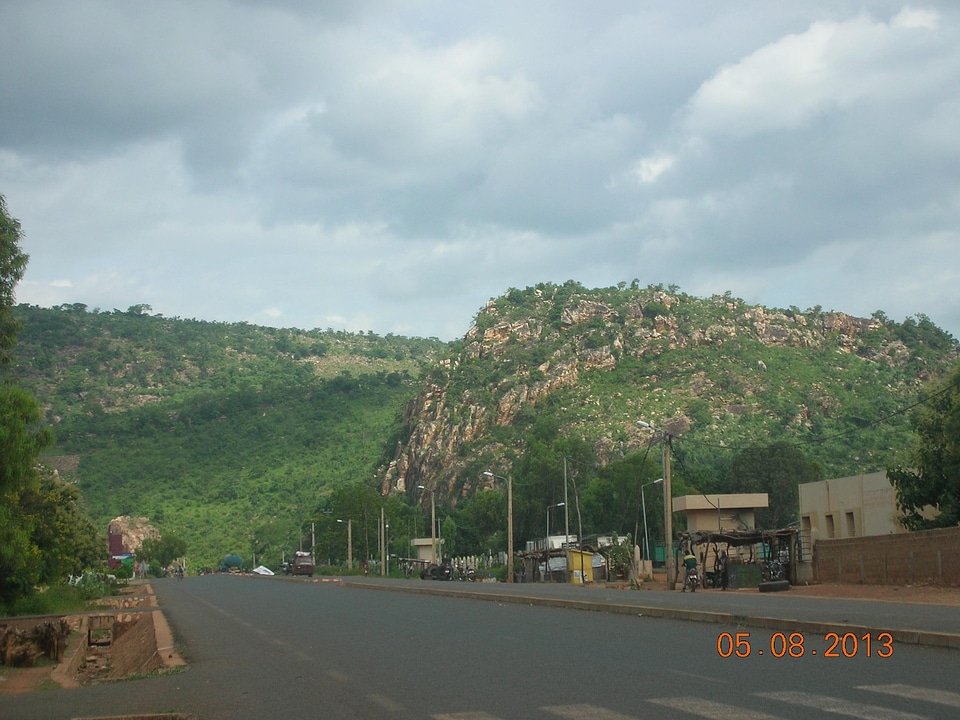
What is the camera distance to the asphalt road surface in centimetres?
882

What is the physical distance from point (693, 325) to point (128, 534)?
3023 inches

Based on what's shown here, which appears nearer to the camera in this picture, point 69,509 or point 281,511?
point 69,509

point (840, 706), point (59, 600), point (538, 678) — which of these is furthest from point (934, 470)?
point (840, 706)

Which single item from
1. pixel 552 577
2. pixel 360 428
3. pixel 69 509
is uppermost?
pixel 360 428

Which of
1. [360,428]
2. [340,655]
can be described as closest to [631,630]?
[340,655]

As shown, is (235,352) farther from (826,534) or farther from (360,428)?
(826,534)

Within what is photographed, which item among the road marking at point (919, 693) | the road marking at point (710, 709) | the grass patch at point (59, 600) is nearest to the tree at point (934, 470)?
the road marking at point (919, 693)

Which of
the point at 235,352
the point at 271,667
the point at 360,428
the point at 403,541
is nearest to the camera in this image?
the point at 271,667

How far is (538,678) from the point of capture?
10984mm

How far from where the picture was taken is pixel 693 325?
129 m

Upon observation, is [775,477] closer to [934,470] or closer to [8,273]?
[934,470]

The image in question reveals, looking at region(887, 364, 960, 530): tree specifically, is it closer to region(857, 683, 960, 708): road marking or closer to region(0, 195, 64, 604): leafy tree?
region(857, 683, 960, 708): road marking

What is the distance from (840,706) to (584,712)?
7.07ft
